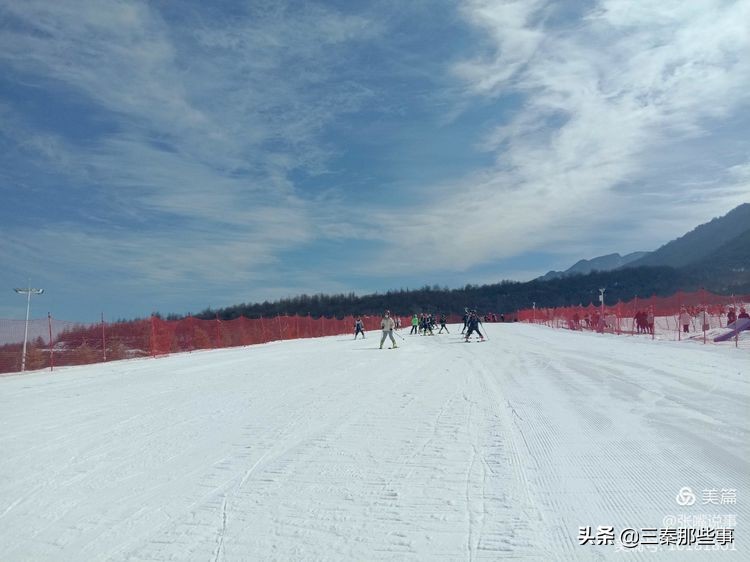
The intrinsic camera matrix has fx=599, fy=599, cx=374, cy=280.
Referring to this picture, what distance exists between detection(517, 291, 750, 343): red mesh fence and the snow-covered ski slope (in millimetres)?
17797

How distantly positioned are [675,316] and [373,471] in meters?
30.2

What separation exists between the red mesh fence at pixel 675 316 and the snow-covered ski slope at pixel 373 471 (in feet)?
58.4

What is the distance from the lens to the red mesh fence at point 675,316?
27.7 m

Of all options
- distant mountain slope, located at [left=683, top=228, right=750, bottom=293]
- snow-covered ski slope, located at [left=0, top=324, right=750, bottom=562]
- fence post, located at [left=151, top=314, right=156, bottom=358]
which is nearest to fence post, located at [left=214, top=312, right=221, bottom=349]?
fence post, located at [left=151, top=314, right=156, bottom=358]

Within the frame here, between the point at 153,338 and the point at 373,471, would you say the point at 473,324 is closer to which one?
the point at 153,338

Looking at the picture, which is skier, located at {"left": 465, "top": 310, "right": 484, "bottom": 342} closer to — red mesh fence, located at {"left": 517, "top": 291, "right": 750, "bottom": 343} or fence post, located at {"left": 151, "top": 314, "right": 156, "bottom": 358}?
red mesh fence, located at {"left": 517, "top": 291, "right": 750, "bottom": 343}

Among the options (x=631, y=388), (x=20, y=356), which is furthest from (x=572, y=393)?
(x=20, y=356)

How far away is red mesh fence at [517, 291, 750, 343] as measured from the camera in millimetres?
27656

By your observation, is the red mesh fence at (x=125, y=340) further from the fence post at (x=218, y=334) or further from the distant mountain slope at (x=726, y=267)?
the distant mountain slope at (x=726, y=267)

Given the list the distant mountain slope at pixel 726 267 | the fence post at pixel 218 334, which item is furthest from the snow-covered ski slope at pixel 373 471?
the distant mountain slope at pixel 726 267

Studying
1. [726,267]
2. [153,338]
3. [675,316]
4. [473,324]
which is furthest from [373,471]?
[726,267]

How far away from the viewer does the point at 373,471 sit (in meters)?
6.16

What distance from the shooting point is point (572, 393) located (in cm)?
1117

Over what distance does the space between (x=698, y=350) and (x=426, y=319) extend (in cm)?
2592
